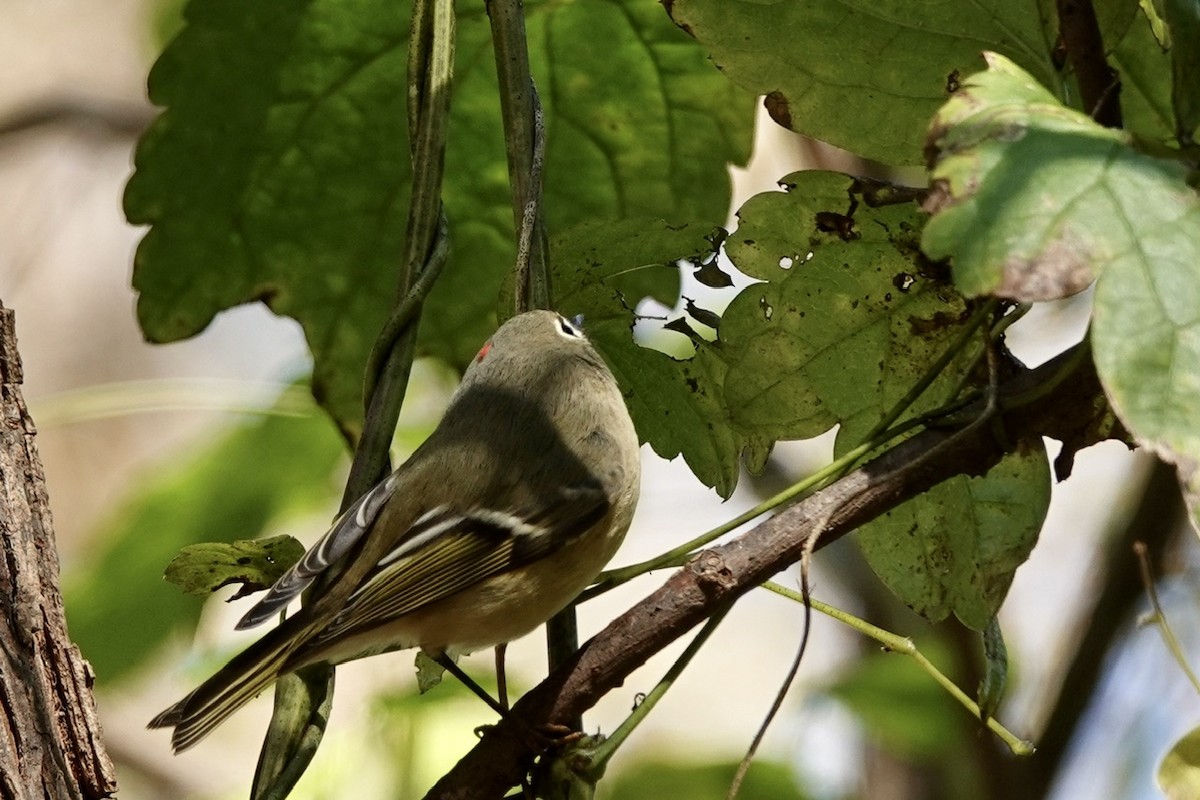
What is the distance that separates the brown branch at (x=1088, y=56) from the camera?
1013 mm

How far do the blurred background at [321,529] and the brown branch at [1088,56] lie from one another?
1023 mm

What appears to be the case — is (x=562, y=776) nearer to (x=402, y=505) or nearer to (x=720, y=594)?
(x=720, y=594)

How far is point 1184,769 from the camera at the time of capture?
1125 mm

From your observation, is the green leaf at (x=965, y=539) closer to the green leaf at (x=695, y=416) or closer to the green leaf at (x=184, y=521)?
the green leaf at (x=695, y=416)

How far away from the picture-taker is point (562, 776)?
1059 millimetres

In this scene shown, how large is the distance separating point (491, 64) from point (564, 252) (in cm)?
39

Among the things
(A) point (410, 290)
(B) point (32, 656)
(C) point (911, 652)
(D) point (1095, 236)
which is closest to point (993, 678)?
(C) point (911, 652)

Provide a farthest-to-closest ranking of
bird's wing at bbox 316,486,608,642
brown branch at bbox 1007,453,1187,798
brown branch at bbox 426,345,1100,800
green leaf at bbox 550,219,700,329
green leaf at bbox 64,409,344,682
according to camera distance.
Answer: brown branch at bbox 1007,453,1187,798 → green leaf at bbox 64,409,344,682 → bird's wing at bbox 316,486,608,642 → green leaf at bbox 550,219,700,329 → brown branch at bbox 426,345,1100,800

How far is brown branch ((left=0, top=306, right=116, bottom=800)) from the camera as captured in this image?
39.4 inches

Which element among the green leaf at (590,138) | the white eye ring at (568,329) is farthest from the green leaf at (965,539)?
the green leaf at (590,138)

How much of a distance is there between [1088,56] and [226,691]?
890 mm

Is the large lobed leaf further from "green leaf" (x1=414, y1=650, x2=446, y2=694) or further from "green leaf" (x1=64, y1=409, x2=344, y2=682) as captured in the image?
"green leaf" (x1=64, y1=409, x2=344, y2=682)

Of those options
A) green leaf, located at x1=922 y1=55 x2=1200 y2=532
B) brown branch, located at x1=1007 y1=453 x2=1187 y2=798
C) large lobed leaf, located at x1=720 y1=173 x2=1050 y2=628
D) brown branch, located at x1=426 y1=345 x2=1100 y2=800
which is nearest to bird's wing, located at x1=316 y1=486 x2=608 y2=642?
large lobed leaf, located at x1=720 y1=173 x2=1050 y2=628

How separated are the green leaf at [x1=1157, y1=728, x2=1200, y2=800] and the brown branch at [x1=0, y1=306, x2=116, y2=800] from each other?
0.85 meters
